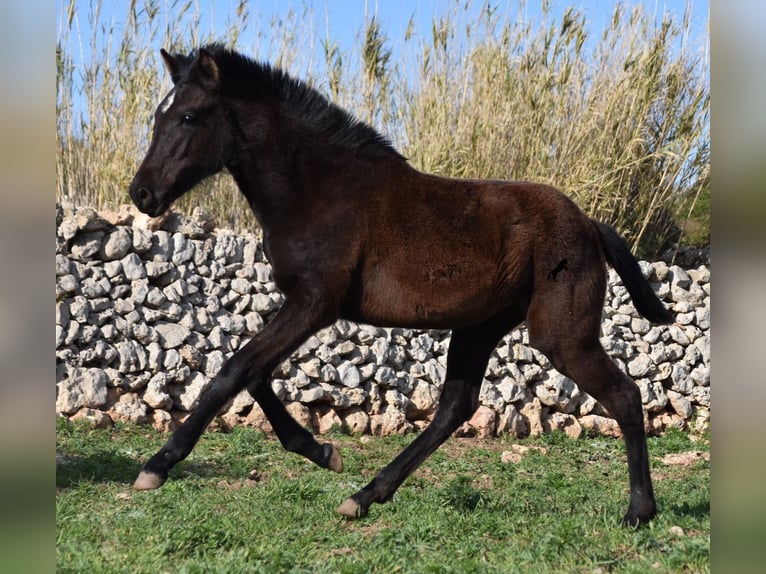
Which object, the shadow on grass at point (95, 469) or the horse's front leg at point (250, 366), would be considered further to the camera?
the shadow on grass at point (95, 469)

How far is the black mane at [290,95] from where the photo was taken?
171 inches

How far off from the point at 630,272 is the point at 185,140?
8.57 feet

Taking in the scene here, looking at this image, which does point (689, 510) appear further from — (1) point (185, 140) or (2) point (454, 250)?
(1) point (185, 140)

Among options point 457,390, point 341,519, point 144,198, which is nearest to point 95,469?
point 341,519

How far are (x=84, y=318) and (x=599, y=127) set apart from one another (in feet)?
20.2

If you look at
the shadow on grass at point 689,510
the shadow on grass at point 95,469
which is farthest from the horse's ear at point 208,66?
the shadow on grass at point 689,510

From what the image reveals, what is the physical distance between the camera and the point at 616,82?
9938mm

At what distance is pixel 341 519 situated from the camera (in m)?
4.55

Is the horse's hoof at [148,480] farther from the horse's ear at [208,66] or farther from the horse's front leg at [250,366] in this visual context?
the horse's ear at [208,66]

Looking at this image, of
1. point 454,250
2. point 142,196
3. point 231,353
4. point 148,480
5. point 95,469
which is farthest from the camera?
point 231,353

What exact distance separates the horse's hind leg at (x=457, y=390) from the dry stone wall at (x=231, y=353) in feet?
7.86

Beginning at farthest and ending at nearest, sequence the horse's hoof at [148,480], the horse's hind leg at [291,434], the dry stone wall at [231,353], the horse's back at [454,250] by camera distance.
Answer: the dry stone wall at [231,353] < the horse's hind leg at [291,434] < the horse's back at [454,250] < the horse's hoof at [148,480]
